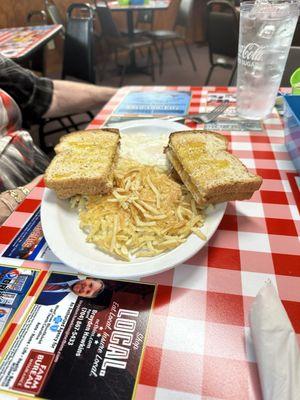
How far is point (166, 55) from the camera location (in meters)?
5.60

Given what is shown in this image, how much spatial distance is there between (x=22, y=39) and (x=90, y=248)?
8.50 feet

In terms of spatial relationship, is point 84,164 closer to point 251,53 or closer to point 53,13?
point 251,53

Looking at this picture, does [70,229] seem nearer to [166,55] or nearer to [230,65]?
[230,65]

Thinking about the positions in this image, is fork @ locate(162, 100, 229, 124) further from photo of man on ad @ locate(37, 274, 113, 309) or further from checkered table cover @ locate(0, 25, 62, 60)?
checkered table cover @ locate(0, 25, 62, 60)

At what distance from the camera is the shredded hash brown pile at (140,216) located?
0.61 metres

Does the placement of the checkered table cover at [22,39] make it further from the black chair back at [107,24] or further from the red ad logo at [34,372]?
the red ad logo at [34,372]

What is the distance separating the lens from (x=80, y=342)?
1.64 feet

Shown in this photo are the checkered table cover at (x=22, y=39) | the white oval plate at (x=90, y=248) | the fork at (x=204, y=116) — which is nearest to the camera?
the white oval plate at (x=90, y=248)

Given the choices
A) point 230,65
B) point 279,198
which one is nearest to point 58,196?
point 279,198

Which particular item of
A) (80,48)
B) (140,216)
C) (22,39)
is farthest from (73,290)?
(22,39)

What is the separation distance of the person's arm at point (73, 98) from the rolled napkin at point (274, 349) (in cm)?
130

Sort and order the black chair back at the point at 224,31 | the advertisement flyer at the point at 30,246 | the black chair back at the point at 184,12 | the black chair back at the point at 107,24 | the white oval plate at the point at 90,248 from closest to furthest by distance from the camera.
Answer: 1. the white oval plate at the point at 90,248
2. the advertisement flyer at the point at 30,246
3. the black chair back at the point at 224,31
4. the black chair back at the point at 107,24
5. the black chair back at the point at 184,12

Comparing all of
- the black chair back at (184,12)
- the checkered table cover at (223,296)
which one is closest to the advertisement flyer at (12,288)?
the checkered table cover at (223,296)

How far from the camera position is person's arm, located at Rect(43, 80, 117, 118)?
1448 mm
